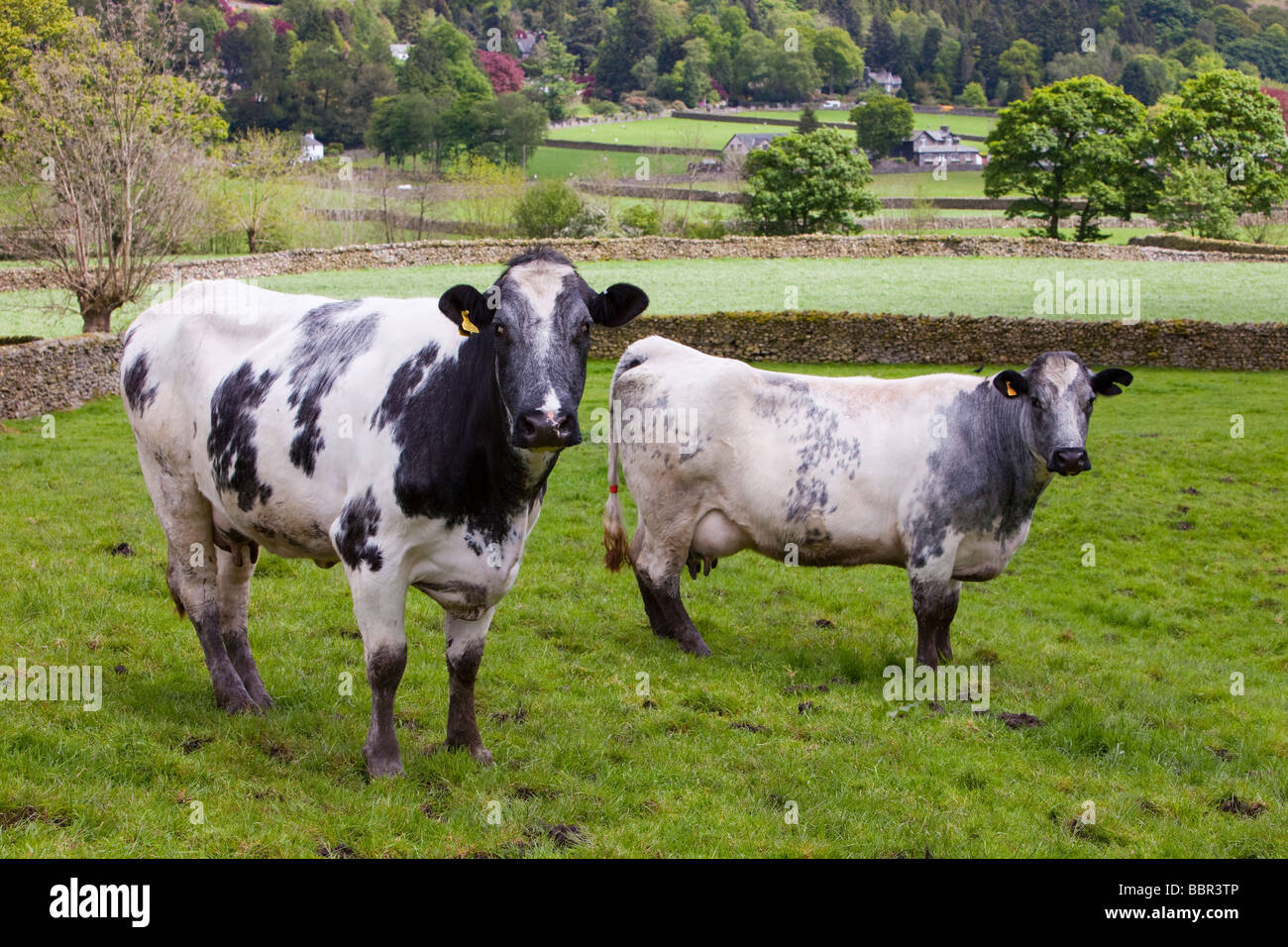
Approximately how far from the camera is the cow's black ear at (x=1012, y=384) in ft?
29.0

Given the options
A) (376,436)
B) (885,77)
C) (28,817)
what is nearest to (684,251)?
(376,436)

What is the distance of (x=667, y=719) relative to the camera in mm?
7547

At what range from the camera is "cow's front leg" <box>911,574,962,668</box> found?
887cm

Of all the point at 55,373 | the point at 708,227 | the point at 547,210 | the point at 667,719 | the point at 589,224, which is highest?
the point at 667,719

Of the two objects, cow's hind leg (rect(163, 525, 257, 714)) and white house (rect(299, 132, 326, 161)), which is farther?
white house (rect(299, 132, 326, 161))

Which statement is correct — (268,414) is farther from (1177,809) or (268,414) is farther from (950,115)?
(950,115)

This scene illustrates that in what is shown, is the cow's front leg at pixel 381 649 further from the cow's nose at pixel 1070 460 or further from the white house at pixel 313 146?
the white house at pixel 313 146

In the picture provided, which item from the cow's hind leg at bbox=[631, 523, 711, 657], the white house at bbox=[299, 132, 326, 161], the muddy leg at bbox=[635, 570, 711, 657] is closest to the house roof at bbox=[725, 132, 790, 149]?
the white house at bbox=[299, 132, 326, 161]

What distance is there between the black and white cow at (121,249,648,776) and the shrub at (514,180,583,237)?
57.8 m

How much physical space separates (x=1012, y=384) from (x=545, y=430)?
512 cm

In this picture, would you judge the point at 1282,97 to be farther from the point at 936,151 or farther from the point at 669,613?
the point at 669,613

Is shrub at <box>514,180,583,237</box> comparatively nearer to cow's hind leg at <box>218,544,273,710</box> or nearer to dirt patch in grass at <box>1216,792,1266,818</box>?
cow's hind leg at <box>218,544,273,710</box>
